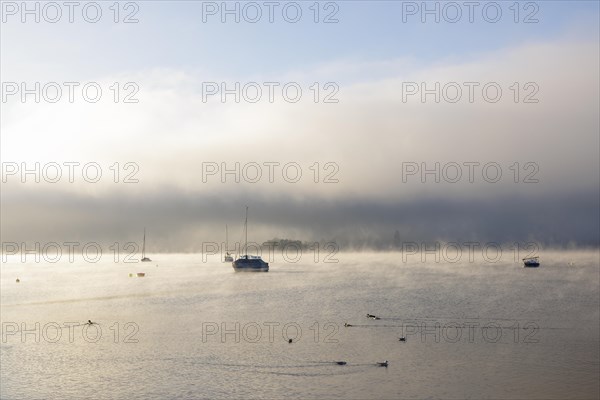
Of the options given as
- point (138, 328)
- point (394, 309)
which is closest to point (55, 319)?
point (138, 328)

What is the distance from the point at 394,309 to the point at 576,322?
28122 mm

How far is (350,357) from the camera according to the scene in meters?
58.2

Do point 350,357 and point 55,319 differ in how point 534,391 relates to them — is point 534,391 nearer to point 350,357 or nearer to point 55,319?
point 350,357
